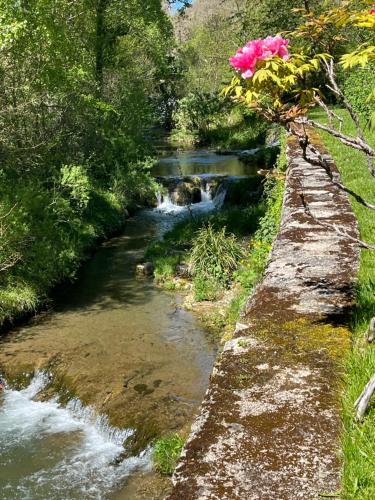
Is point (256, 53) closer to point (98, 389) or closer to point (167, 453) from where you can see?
point (167, 453)

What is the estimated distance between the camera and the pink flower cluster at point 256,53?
9.11 feet

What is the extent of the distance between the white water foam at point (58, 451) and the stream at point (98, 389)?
14 millimetres

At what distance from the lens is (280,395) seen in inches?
113

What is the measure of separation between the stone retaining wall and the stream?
306cm

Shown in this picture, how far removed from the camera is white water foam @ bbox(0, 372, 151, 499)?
598cm

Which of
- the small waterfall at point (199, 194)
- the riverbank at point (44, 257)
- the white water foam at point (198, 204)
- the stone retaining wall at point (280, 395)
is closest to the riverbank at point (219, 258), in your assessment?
the riverbank at point (44, 257)

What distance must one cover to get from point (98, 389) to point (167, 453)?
6.75 ft

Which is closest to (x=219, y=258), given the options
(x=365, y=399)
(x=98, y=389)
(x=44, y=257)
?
(x=44, y=257)

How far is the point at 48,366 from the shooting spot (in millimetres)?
8453

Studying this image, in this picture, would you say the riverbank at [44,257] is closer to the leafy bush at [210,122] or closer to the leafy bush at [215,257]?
the leafy bush at [215,257]

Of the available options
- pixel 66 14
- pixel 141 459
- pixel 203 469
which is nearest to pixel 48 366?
pixel 141 459

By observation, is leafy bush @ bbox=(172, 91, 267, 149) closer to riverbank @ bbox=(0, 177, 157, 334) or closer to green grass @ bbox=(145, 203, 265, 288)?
green grass @ bbox=(145, 203, 265, 288)

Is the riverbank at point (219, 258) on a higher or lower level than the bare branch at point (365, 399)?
lower

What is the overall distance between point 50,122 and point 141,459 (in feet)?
36.7
